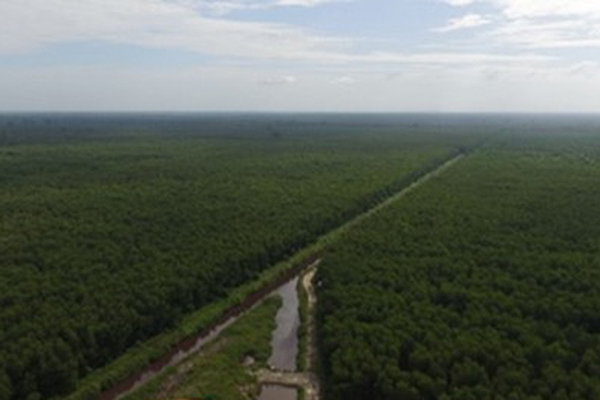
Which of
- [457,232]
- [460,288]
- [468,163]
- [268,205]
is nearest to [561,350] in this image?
[460,288]

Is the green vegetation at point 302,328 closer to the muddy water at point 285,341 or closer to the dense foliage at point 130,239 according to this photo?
the muddy water at point 285,341

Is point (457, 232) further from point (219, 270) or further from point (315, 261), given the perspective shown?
point (219, 270)

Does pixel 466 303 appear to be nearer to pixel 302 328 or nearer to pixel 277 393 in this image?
pixel 302 328

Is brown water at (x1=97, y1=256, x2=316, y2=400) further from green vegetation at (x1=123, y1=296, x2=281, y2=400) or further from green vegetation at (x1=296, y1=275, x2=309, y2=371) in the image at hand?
green vegetation at (x1=123, y1=296, x2=281, y2=400)

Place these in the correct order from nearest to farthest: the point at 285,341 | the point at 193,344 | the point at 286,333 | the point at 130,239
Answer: the point at 193,344, the point at 285,341, the point at 286,333, the point at 130,239

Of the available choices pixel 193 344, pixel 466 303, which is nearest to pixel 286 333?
pixel 193 344

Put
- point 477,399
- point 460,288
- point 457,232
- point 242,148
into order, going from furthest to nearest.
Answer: point 242,148
point 457,232
point 460,288
point 477,399
